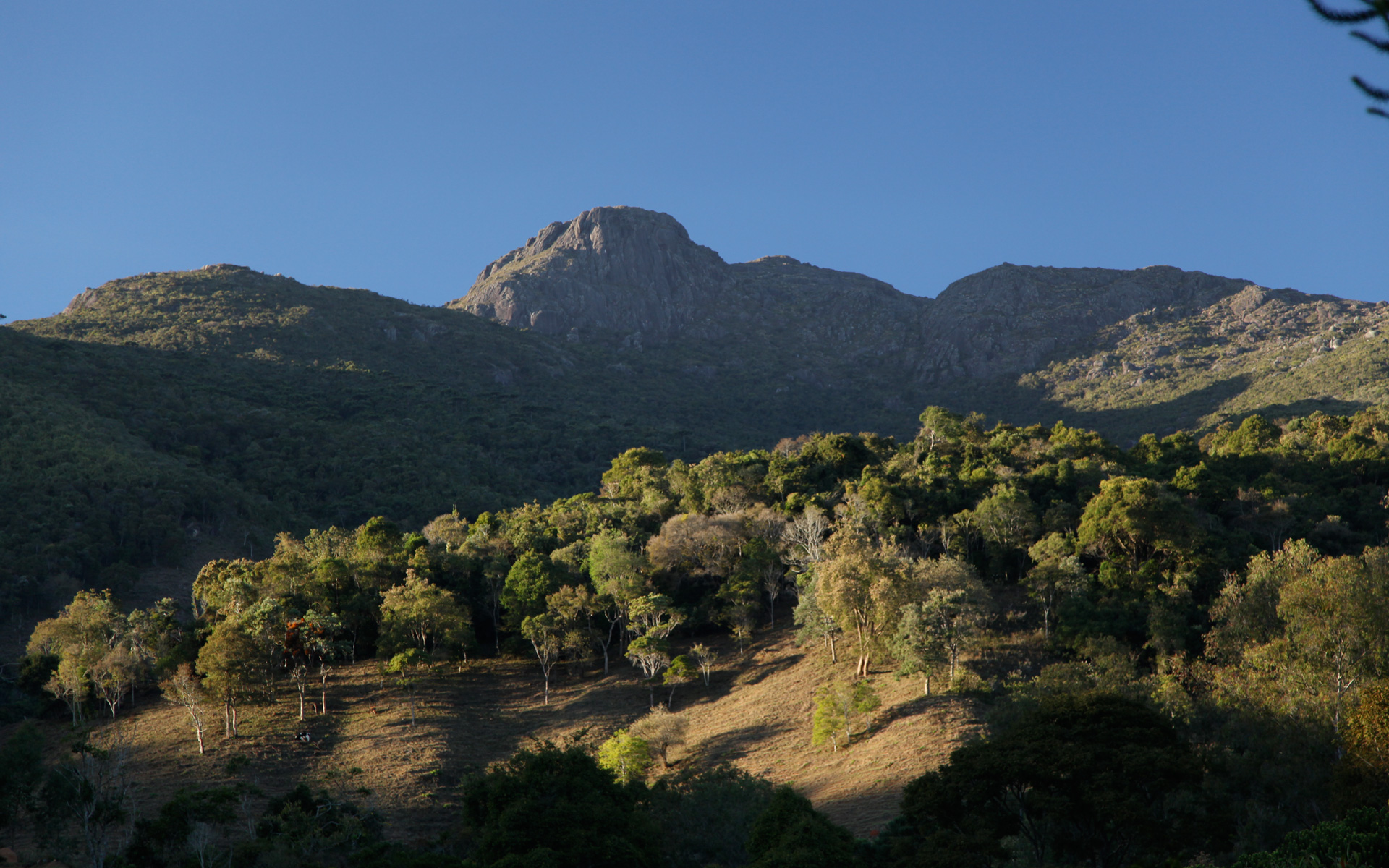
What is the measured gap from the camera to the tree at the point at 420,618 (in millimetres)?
41375

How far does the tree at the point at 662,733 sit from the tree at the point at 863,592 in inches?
324

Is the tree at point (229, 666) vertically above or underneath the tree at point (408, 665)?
above

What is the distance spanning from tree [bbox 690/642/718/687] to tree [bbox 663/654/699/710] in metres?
0.44

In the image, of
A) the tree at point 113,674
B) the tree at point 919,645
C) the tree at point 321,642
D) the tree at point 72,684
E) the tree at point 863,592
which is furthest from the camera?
the tree at point 113,674

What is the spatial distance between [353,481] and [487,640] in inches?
1733

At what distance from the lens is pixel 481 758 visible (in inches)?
1334

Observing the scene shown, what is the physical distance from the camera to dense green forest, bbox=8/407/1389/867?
18.5m

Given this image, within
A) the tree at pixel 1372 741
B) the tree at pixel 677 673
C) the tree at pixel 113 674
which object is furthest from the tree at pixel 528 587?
the tree at pixel 1372 741

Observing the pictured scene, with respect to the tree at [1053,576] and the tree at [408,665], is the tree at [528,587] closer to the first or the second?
the tree at [408,665]

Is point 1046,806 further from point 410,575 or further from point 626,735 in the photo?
point 410,575

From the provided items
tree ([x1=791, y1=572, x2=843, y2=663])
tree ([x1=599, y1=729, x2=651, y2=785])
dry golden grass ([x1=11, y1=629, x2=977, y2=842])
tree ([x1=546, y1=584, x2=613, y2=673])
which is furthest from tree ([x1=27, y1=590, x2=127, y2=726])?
tree ([x1=791, y1=572, x2=843, y2=663])

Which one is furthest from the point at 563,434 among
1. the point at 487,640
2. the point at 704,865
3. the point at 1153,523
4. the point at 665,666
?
the point at 704,865

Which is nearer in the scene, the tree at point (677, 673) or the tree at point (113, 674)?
the tree at point (113, 674)

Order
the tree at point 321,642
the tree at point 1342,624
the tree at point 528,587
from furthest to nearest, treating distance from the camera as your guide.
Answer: the tree at point 528,587 < the tree at point 321,642 < the tree at point 1342,624
